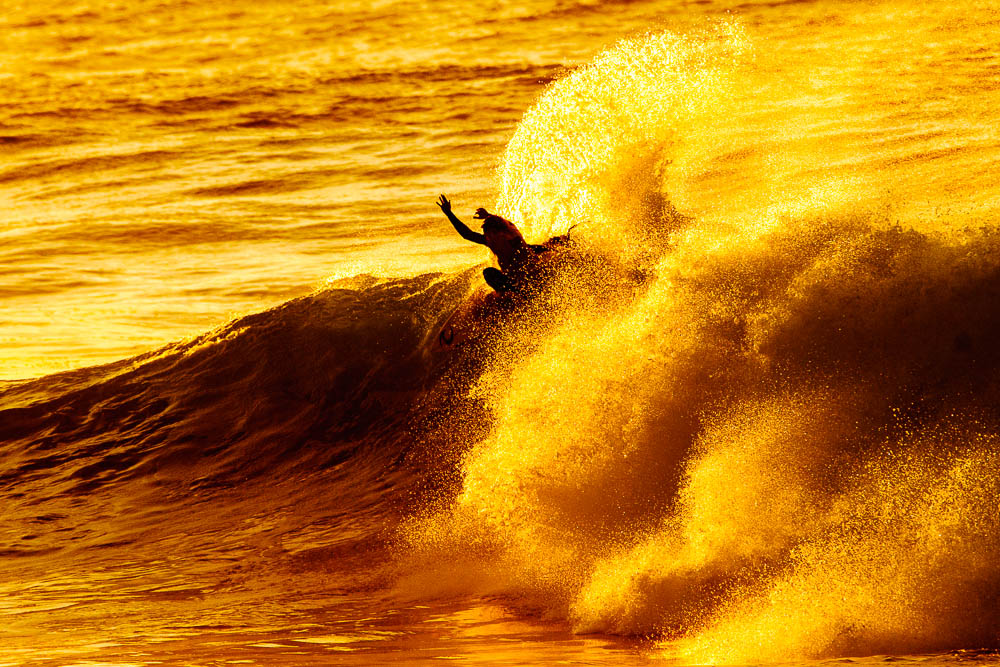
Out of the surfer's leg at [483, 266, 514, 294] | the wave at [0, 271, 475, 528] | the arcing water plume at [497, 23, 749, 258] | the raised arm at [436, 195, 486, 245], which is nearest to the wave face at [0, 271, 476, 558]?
the wave at [0, 271, 475, 528]

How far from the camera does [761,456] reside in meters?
6.95

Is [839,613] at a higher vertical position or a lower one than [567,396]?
lower

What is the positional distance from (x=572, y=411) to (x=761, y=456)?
4.70 feet

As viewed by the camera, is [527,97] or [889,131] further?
[527,97]

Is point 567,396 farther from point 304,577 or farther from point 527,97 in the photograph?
point 527,97

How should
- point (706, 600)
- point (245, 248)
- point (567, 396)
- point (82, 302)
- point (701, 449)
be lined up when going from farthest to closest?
1. point (245, 248)
2. point (82, 302)
3. point (567, 396)
4. point (701, 449)
5. point (706, 600)

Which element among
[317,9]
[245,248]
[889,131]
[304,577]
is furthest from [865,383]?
[317,9]

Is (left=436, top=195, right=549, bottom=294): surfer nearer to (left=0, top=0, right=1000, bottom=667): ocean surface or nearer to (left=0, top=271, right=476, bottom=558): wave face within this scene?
(left=0, top=0, right=1000, bottom=667): ocean surface

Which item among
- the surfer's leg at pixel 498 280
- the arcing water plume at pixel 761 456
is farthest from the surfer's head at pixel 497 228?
the arcing water plume at pixel 761 456

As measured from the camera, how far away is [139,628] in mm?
7727

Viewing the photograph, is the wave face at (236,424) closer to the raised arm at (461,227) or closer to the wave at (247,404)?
the wave at (247,404)

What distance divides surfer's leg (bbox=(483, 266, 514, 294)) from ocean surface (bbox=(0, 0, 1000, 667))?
0.29 m

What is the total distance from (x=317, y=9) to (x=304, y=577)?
3438 cm

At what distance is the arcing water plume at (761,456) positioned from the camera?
19.9ft
